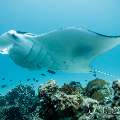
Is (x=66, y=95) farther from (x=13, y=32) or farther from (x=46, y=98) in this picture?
(x=13, y=32)

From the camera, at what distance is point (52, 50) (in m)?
8.12

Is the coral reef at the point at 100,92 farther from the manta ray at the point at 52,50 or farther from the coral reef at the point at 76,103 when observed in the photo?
the manta ray at the point at 52,50

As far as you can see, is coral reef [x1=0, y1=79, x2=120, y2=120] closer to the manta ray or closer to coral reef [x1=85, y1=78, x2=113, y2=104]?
coral reef [x1=85, y1=78, x2=113, y2=104]

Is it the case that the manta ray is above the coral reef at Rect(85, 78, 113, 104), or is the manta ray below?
above

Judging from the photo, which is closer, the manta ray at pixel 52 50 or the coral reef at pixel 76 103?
the coral reef at pixel 76 103

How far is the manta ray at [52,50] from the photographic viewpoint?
7762 millimetres

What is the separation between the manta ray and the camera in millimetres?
7762

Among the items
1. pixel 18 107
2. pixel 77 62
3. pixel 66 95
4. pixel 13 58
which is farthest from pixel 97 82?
pixel 18 107

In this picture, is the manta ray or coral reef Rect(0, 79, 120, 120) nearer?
coral reef Rect(0, 79, 120, 120)

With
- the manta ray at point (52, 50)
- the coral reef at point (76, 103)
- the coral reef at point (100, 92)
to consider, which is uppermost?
the manta ray at point (52, 50)

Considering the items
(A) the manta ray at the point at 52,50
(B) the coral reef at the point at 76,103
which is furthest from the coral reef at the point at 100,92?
(A) the manta ray at the point at 52,50

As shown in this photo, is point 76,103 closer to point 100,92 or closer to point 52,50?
point 100,92

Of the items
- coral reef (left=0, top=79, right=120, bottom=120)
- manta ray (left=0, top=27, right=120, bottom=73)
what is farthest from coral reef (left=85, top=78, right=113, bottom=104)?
manta ray (left=0, top=27, right=120, bottom=73)

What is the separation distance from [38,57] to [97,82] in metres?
2.20
